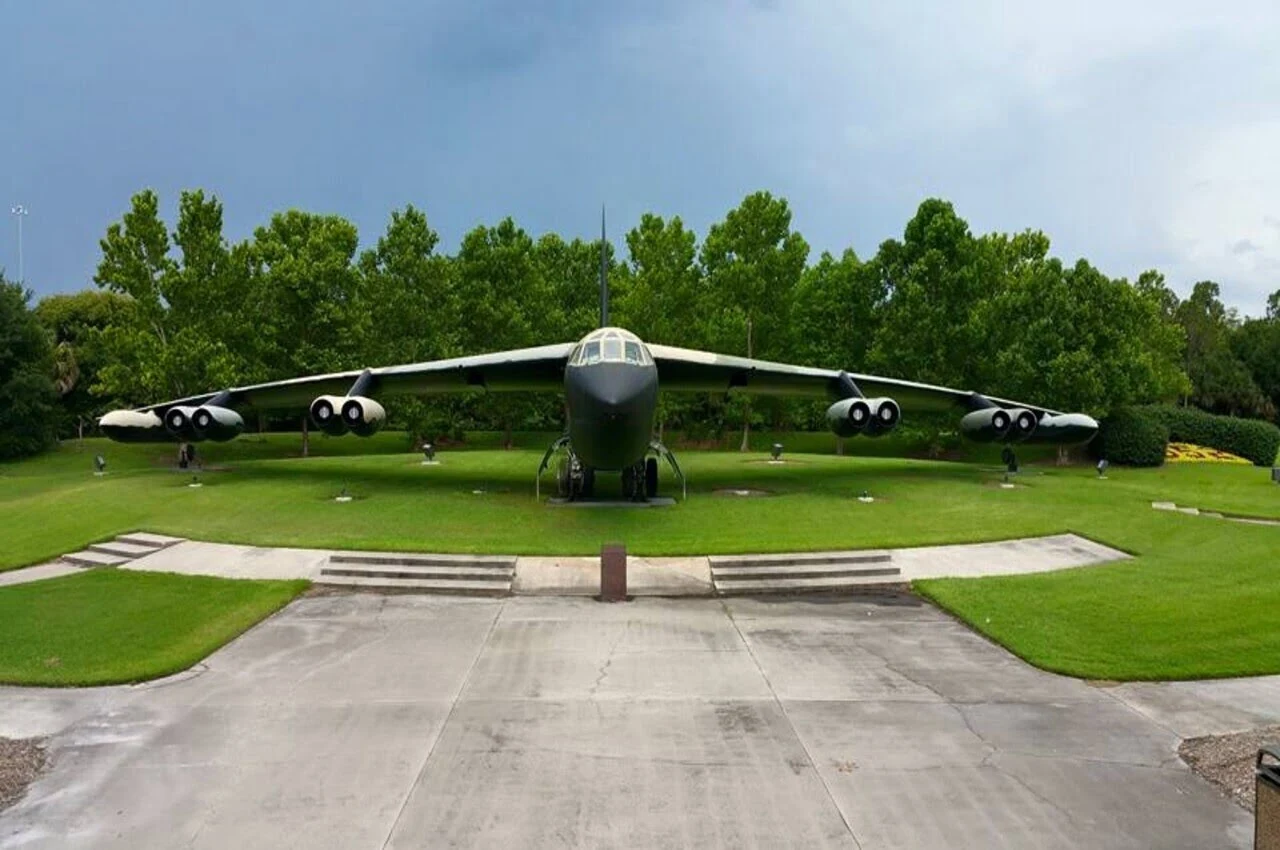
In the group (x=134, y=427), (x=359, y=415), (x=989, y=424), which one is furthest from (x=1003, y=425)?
(x=134, y=427)

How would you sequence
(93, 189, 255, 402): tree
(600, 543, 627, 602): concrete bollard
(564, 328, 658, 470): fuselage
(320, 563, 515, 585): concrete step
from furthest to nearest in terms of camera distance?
(93, 189, 255, 402): tree < (564, 328, 658, 470): fuselage < (320, 563, 515, 585): concrete step < (600, 543, 627, 602): concrete bollard

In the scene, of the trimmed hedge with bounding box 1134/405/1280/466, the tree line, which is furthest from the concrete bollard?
the trimmed hedge with bounding box 1134/405/1280/466

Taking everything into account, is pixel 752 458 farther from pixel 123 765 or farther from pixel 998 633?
pixel 123 765

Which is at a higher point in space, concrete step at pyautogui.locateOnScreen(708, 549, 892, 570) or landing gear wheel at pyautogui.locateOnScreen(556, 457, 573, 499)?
landing gear wheel at pyautogui.locateOnScreen(556, 457, 573, 499)

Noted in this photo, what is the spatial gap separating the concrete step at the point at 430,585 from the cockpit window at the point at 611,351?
4.57 m

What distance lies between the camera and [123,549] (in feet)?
53.2

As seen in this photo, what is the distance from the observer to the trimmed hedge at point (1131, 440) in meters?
36.7

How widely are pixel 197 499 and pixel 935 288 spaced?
30.6 meters

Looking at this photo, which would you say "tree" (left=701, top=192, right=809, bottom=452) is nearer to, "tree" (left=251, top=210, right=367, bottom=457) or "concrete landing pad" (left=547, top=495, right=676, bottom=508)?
"tree" (left=251, top=210, right=367, bottom=457)

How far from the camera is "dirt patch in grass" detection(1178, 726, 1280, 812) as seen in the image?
6.20 metres

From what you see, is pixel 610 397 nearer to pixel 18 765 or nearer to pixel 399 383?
pixel 18 765

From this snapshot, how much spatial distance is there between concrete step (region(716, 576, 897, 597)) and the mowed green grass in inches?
38.1

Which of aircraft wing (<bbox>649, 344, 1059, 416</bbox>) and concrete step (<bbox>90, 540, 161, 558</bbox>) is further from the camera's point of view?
aircraft wing (<bbox>649, 344, 1059, 416</bbox>)

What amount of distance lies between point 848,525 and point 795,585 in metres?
A: 4.22
